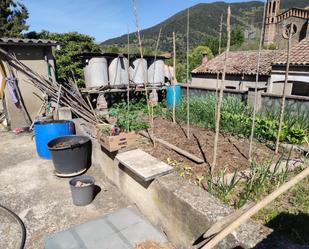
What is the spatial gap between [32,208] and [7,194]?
728 mm

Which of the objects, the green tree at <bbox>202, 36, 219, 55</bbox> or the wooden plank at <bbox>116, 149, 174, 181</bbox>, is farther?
the green tree at <bbox>202, 36, 219, 55</bbox>

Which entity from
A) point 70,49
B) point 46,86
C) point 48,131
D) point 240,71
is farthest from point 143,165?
point 70,49

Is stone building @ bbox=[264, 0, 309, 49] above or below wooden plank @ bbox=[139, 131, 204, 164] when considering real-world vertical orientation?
above

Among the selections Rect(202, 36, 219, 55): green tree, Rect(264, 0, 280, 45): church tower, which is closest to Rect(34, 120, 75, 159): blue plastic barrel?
Rect(202, 36, 219, 55): green tree

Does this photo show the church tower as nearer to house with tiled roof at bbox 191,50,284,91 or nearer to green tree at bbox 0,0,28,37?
house with tiled roof at bbox 191,50,284,91

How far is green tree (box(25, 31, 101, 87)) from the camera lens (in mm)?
13734

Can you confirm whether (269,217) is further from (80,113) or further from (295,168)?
(80,113)

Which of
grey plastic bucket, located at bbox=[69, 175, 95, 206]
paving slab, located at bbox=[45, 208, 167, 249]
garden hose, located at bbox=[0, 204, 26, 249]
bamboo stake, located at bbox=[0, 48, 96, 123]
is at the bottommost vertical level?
garden hose, located at bbox=[0, 204, 26, 249]

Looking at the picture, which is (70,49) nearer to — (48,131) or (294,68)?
(48,131)

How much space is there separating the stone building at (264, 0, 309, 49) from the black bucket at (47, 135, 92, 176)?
2465 cm

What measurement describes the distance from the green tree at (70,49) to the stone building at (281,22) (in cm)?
1946

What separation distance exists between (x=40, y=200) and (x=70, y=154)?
2.88ft

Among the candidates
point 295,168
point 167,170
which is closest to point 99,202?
point 167,170

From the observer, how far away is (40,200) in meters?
3.62
